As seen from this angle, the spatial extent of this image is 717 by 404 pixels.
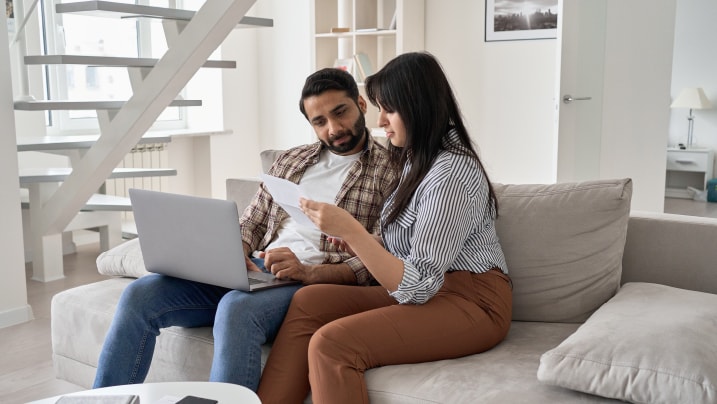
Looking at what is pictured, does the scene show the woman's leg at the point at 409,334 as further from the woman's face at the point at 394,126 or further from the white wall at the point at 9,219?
the white wall at the point at 9,219

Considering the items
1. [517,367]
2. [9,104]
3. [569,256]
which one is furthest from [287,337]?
[9,104]

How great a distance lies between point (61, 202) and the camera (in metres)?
3.96

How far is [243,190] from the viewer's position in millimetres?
2736

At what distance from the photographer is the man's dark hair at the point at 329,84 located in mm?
2277

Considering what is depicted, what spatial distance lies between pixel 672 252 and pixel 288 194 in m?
1.06

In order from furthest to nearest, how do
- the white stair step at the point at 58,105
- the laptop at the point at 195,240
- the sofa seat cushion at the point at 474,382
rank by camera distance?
1. the white stair step at the point at 58,105
2. the laptop at the point at 195,240
3. the sofa seat cushion at the point at 474,382

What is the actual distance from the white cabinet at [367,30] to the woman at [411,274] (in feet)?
10.9

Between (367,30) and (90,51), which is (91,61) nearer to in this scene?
(90,51)

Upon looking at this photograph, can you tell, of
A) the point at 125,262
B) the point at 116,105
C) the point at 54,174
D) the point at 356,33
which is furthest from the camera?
the point at 356,33

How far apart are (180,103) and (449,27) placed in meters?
2.08

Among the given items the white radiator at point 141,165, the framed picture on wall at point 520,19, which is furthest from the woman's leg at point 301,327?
the white radiator at point 141,165

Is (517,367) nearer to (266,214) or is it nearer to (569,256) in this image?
(569,256)

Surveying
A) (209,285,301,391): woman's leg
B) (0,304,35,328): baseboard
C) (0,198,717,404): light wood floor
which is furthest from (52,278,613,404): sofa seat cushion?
(0,304,35,328): baseboard

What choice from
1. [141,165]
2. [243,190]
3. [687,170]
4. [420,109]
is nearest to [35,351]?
[243,190]
